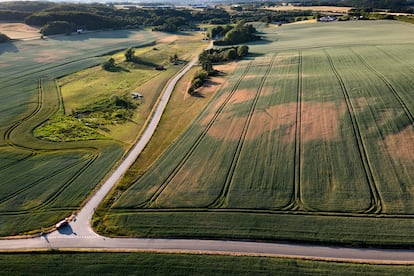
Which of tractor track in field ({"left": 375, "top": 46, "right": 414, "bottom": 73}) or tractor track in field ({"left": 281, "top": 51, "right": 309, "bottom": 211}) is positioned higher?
tractor track in field ({"left": 375, "top": 46, "right": 414, "bottom": 73})

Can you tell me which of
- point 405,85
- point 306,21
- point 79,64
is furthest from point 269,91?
point 306,21

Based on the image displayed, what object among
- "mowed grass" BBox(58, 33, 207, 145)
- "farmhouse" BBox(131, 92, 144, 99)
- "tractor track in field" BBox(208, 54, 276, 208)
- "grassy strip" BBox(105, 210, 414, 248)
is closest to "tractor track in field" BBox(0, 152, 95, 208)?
"mowed grass" BBox(58, 33, 207, 145)

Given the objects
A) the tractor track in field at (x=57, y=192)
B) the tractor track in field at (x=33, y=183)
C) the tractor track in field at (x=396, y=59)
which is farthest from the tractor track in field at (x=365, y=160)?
the tractor track in field at (x=33, y=183)

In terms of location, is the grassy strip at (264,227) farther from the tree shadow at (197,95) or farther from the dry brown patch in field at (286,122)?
the tree shadow at (197,95)

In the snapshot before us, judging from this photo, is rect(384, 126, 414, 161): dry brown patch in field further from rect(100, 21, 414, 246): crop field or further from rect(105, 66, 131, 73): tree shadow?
rect(105, 66, 131, 73): tree shadow

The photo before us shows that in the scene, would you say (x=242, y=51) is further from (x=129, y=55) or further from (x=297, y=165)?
(x=297, y=165)
